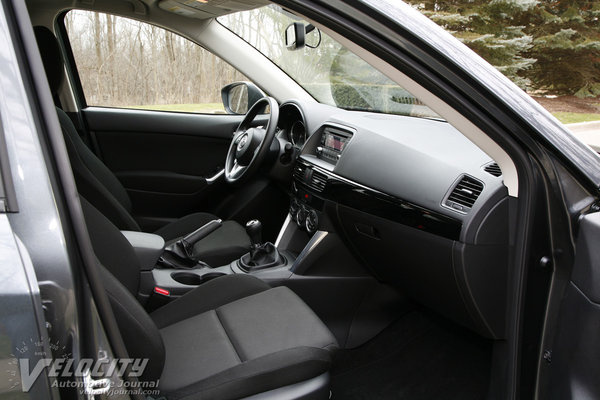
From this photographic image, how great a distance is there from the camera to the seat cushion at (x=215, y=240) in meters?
2.41

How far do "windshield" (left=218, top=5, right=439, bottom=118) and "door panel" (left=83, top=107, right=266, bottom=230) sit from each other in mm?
578

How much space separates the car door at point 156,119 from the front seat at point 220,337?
1515 millimetres

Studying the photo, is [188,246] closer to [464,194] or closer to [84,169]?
[84,169]

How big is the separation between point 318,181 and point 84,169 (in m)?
0.95

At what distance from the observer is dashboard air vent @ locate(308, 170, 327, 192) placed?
2228mm

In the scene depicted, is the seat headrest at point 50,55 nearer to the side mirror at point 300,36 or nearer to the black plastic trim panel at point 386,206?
the side mirror at point 300,36

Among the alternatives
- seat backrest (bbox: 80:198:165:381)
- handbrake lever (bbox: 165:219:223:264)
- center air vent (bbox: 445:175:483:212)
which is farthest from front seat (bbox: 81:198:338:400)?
center air vent (bbox: 445:175:483:212)

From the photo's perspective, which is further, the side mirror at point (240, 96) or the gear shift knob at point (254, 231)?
the side mirror at point (240, 96)

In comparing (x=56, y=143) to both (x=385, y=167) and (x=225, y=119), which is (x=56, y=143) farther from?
(x=225, y=119)

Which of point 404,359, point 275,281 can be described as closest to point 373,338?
point 404,359

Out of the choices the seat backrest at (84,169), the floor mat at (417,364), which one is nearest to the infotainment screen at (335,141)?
the floor mat at (417,364)

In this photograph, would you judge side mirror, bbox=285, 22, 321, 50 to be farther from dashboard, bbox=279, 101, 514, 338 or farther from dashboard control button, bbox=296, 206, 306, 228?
dashboard control button, bbox=296, 206, 306, 228

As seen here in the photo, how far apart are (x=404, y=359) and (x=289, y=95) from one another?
5.14ft

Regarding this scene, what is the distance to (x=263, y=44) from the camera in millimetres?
2977
